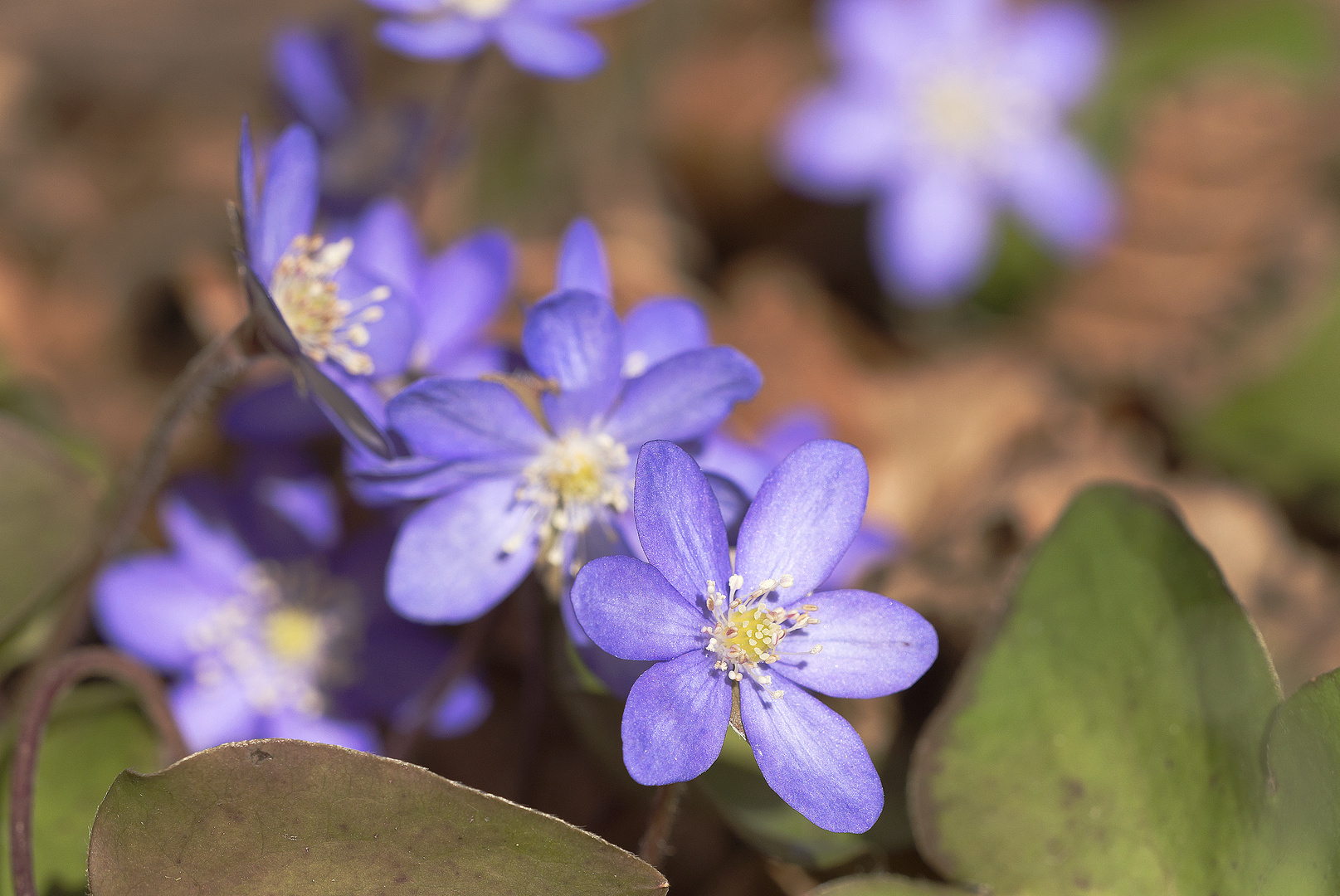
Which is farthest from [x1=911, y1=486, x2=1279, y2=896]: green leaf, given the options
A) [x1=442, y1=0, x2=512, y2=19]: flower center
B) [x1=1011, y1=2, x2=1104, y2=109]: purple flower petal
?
[x1=1011, y1=2, x2=1104, y2=109]: purple flower petal

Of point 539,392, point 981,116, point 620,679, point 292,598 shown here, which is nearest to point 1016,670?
point 620,679

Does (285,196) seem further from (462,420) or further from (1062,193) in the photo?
(1062,193)

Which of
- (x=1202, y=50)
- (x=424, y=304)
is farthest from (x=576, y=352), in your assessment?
(x=1202, y=50)

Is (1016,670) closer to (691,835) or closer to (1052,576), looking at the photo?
(1052,576)

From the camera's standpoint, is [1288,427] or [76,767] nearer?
[76,767]

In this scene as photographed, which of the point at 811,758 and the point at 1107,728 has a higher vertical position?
the point at 811,758

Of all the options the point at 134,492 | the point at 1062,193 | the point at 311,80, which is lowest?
the point at 1062,193

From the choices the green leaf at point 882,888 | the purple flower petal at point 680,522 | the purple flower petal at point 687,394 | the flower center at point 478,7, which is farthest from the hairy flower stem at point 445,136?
the green leaf at point 882,888

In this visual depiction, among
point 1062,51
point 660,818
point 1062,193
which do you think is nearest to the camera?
point 660,818
